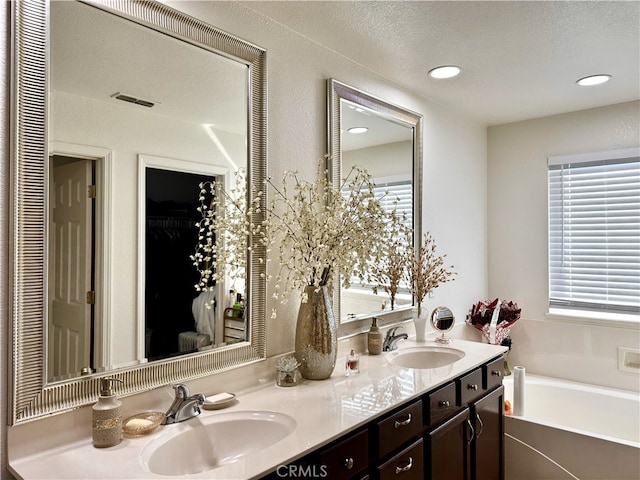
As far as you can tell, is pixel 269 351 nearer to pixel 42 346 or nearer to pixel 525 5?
pixel 42 346

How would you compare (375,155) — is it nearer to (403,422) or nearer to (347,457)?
(403,422)

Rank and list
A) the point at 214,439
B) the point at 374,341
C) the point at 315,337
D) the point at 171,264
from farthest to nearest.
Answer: the point at 374,341
the point at 315,337
the point at 171,264
the point at 214,439

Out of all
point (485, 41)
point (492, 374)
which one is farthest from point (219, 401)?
point (485, 41)

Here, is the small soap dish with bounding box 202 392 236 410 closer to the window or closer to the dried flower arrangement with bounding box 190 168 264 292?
the dried flower arrangement with bounding box 190 168 264 292

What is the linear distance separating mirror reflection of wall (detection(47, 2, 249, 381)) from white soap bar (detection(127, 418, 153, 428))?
17 centimetres

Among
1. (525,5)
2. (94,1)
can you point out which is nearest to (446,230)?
(525,5)

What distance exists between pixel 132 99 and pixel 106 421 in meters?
0.98

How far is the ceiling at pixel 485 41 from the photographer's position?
6.08ft

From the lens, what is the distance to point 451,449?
1984 mm

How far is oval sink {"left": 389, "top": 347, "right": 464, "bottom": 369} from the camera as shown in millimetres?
2395

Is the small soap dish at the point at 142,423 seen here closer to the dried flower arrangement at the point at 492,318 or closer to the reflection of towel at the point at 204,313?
the reflection of towel at the point at 204,313

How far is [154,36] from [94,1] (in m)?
0.20

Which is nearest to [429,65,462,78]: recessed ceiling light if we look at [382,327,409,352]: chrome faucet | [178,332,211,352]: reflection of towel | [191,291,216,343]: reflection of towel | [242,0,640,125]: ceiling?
[242,0,640,125]: ceiling

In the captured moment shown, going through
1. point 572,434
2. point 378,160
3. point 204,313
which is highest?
point 378,160
